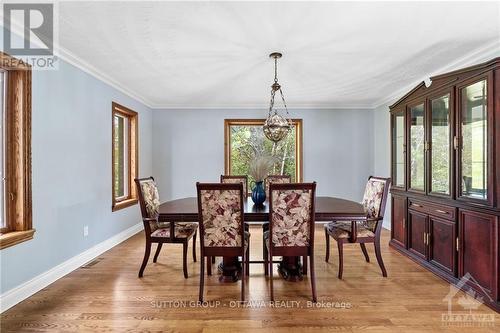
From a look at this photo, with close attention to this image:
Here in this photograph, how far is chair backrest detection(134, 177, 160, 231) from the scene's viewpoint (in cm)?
289

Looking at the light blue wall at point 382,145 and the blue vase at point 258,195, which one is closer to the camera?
the blue vase at point 258,195

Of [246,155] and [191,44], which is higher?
[191,44]

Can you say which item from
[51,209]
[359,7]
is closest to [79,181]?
[51,209]

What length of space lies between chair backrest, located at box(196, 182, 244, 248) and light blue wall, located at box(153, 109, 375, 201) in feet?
10.0

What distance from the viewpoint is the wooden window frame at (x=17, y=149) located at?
7.79ft

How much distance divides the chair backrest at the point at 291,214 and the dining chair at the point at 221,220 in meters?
0.27

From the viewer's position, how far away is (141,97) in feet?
15.6

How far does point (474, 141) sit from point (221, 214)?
230 cm

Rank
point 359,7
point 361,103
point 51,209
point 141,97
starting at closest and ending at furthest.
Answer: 1. point 359,7
2. point 51,209
3. point 141,97
4. point 361,103

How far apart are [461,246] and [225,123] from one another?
405cm

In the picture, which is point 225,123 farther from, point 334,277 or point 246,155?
point 334,277

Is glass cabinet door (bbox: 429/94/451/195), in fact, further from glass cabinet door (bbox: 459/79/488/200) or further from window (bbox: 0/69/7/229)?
window (bbox: 0/69/7/229)

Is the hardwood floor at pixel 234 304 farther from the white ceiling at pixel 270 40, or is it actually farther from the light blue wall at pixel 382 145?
the white ceiling at pixel 270 40

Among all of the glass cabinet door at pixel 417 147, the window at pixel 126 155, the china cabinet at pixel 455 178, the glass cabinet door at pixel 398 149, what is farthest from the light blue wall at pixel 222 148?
the glass cabinet door at pixel 417 147
